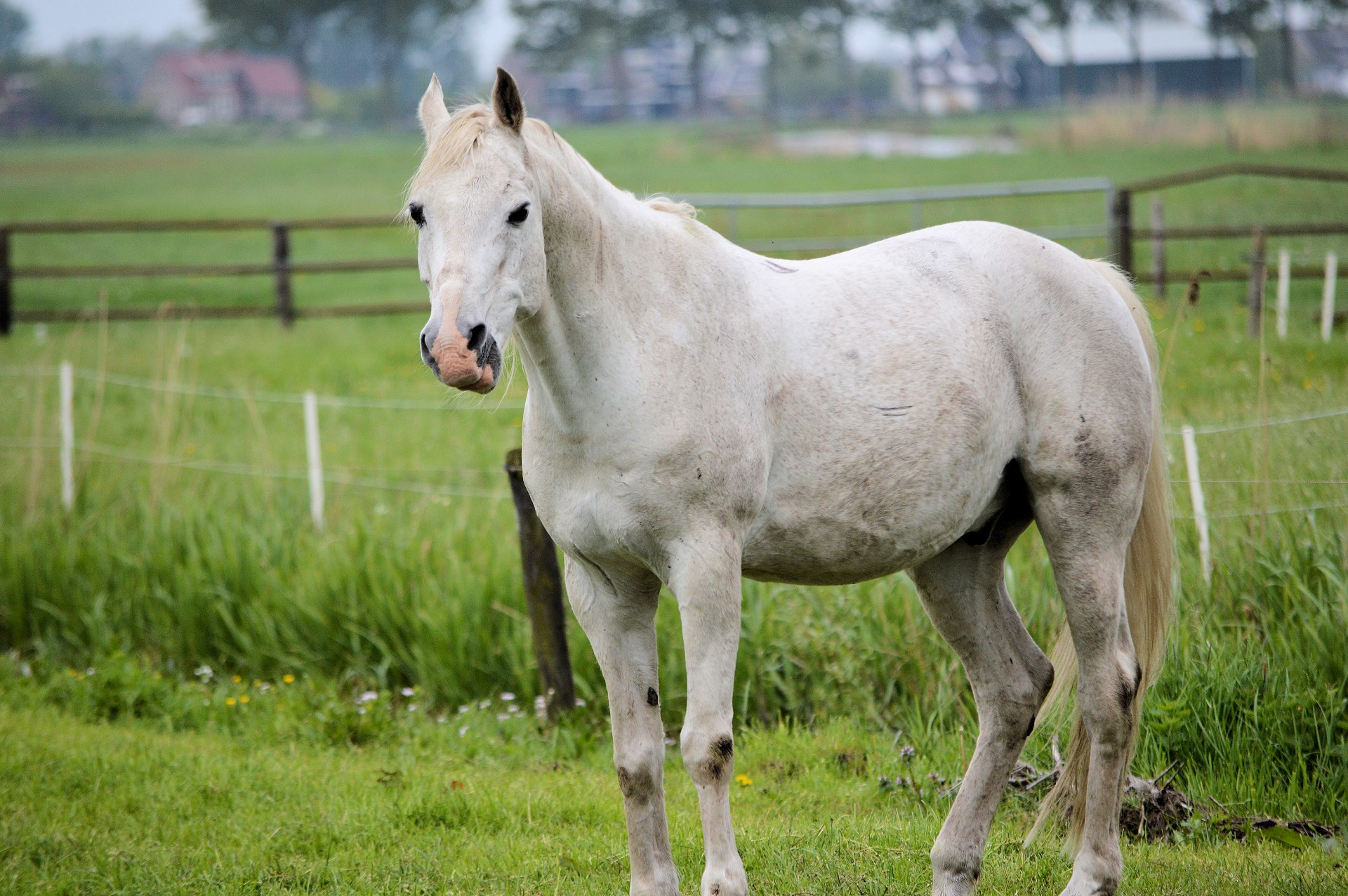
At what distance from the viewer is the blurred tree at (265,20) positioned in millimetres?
52219

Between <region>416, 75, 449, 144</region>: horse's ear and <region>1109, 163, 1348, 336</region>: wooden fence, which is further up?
<region>416, 75, 449, 144</region>: horse's ear

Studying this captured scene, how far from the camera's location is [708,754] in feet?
7.95

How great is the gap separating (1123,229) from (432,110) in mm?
10449

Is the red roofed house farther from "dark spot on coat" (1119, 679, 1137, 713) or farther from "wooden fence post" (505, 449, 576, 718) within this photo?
"dark spot on coat" (1119, 679, 1137, 713)

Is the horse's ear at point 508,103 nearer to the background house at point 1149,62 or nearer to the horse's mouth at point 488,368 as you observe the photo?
the horse's mouth at point 488,368

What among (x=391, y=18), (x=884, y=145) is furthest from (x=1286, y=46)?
(x=391, y=18)

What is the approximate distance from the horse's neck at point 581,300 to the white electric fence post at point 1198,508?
9.33ft

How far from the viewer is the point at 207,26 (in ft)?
176

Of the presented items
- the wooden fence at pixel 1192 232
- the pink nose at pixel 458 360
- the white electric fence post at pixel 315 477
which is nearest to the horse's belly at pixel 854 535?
the pink nose at pixel 458 360

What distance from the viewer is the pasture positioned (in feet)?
11.0

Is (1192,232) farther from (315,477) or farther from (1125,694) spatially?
(1125,694)

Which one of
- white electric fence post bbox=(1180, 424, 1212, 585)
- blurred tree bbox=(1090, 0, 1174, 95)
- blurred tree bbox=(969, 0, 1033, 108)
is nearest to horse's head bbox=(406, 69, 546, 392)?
white electric fence post bbox=(1180, 424, 1212, 585)

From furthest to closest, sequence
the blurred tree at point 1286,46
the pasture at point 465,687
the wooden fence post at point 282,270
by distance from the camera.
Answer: the blurred tree at point 1286,46, the wooden fence post at point 282,270, the pasture at point 465,687

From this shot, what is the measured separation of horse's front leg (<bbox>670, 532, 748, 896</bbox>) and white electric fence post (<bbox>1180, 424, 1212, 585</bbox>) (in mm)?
2654
